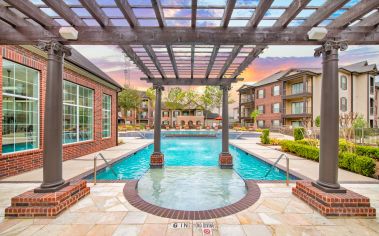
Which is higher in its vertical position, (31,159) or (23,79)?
(23,79)

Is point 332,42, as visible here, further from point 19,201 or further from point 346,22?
point 19,201

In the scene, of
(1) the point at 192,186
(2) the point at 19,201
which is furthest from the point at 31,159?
(1) the point at 192,186

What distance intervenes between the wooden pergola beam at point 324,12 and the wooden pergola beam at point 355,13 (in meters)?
0.51

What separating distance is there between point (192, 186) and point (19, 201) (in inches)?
179

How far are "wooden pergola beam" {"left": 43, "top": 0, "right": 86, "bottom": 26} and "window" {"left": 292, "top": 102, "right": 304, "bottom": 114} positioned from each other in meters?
32.9

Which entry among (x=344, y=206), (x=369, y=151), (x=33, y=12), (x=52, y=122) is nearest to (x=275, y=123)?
(x=369, y=151)

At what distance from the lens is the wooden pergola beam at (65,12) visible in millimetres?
3348

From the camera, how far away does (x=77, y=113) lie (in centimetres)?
1062

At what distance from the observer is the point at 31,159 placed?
24.3 ft

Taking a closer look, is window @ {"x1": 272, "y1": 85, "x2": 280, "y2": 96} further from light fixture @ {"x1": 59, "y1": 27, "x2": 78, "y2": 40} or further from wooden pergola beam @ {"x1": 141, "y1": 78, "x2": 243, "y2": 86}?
light fixture @ {"x1": 59, "y1": 27, "x2": 78, "y2": 40}

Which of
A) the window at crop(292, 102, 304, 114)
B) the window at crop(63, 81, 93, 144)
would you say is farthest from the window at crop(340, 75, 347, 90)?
the window at crop(63, 81, 93, 144)

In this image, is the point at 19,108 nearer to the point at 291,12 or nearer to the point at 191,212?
the point at 191,212

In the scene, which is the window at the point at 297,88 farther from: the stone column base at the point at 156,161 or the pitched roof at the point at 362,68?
the stone column base at the point at 156,161

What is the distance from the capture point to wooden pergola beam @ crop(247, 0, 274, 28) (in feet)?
10.8
